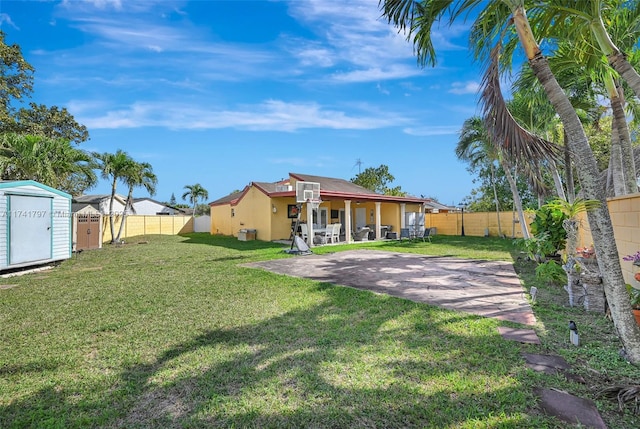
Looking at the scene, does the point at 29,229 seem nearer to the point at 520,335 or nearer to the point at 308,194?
the point at 308,194

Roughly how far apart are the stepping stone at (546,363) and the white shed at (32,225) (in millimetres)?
11139

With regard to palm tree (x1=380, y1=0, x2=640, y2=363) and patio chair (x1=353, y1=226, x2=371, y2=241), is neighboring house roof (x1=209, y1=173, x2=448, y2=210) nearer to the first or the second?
patio chair (x1=353, y1=226, x2=371, y2=241)

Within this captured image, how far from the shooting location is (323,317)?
433 centimetres

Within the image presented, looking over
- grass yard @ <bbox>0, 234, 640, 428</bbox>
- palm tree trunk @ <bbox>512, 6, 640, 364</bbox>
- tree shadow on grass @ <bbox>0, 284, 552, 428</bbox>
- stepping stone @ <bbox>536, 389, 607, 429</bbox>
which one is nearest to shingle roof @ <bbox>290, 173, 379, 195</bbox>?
grass yard @ <bbox>0, 234, 640, 428</bbox>

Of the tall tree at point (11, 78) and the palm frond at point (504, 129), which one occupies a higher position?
the tall tree at point (11, 78)

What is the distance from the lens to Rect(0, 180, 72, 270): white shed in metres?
7.70

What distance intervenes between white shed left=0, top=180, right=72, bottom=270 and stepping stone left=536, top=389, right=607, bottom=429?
11.1 meters

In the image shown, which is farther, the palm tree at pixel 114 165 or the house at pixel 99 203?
the house at pixel 99 203

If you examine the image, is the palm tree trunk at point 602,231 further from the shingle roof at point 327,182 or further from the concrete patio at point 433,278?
the shingle roof at point 327,182

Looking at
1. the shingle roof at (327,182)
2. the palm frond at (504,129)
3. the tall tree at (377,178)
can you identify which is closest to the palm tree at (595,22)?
the palm frond at (504,129)

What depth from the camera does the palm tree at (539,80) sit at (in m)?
2.76

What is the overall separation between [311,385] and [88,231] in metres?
16.0

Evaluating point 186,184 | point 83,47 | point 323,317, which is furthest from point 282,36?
point 186,184

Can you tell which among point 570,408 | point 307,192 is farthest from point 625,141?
point 307,192
